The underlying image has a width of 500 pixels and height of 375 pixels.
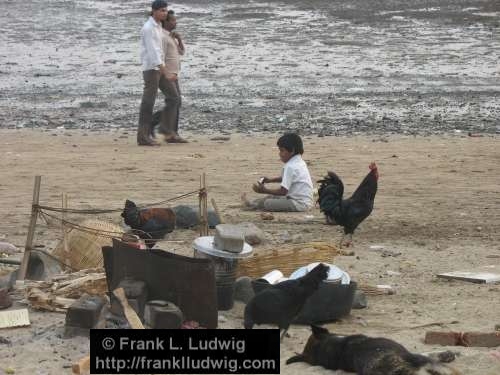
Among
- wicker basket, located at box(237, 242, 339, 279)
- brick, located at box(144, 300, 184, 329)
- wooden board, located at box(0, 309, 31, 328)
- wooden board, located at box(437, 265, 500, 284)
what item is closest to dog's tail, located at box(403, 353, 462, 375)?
brick, located at box(144, 300, 184, 329)

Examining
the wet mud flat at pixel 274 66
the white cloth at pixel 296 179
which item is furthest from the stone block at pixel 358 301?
the wet mud flat at pixel 274 66

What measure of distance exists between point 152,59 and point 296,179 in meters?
4.59

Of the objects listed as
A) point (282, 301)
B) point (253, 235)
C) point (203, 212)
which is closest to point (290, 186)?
point (253, 235)

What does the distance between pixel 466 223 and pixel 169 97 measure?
5.69m

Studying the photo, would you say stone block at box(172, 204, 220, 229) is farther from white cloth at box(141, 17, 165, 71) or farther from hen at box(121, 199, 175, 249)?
white cloth at box(141, 17, 165, 71)

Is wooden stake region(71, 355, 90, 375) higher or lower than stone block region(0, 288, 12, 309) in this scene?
higher

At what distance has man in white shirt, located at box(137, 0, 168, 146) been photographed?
1483 cm

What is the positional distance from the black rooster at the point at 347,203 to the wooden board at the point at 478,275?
3.95 feet

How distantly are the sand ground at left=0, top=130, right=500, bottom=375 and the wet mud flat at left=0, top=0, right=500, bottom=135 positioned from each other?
5.83 feet

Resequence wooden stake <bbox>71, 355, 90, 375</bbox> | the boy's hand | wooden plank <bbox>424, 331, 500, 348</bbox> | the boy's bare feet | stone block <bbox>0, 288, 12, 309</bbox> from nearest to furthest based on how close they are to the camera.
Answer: wooden stake <bbox>71, 355, 90, 375</bbox> < wooden plank <bbox>424, 331, 500, 348</bbox> < stone block <bbox>0, 288, 12, 309</bbox> < the boy's hand < the boy's bare feet

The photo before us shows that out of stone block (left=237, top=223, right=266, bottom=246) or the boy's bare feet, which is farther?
the boy's bare feet

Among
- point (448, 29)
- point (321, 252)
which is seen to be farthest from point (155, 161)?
point (448, 29)

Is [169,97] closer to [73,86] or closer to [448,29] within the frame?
[73,86]

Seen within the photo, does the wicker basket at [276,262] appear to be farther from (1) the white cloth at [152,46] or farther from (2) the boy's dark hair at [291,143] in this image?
(1) the white cloth at [152,46]
